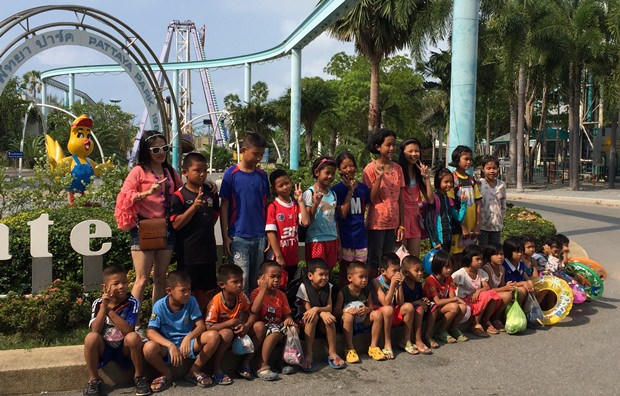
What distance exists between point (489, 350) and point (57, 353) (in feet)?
10.5

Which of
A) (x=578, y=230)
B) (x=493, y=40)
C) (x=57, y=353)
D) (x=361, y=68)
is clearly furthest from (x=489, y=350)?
(x=361, y=68)

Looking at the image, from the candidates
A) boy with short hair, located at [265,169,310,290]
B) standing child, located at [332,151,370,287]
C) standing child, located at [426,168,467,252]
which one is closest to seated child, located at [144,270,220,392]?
boy with short hair, located at [265,169,310,290]

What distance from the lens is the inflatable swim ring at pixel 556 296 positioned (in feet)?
16.1

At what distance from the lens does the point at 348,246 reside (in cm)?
455

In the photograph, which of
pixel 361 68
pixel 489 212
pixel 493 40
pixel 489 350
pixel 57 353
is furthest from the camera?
pixel 361 68

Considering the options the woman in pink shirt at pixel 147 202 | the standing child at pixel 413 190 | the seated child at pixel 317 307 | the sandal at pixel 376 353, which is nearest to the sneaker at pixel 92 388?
the woman in pink shirt at pixel 147 202

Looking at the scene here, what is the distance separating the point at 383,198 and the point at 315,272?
3.67 ft

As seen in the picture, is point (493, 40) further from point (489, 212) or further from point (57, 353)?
point (57, 353)

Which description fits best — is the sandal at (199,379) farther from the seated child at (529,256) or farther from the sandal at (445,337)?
the seated child at (529,256)

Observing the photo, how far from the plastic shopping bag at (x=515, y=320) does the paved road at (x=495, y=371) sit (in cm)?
7

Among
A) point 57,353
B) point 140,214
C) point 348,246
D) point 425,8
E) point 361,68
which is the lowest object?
point 57,353

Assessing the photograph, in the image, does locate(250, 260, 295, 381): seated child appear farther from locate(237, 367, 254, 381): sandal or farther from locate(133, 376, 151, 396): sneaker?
locate(133, 376, 151, 396): sneaker

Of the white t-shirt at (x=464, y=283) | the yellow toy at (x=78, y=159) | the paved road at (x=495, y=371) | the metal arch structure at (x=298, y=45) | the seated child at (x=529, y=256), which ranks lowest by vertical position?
the paved road at (x=495, y=371)

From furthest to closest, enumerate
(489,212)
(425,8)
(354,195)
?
(425,8) < (489,212) < (354,195)
